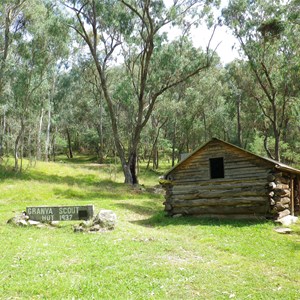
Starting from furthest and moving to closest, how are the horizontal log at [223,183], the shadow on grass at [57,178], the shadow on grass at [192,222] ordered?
the shadow on grass at [57,178], the horizontal log at [223,183], the shadow on grass at [192,222]

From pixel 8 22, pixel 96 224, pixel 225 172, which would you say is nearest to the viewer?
pixel 96 224

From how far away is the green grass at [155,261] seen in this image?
755 cm

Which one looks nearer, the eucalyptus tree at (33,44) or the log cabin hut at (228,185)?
the log cabin hut at (228,185)

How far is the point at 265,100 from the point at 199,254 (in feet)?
109

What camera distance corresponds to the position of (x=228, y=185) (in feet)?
58.4

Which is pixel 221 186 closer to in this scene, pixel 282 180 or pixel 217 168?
pixel 217 168

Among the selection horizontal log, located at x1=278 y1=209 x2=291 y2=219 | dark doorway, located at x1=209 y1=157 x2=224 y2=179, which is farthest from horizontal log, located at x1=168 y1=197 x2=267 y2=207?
dark doorway, located at x1=209 y1=157 x2=224 y2=179

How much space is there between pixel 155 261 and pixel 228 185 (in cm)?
895

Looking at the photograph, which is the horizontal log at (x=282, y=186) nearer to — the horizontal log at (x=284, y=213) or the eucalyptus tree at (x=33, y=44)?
the horizontal log at (x=284, y=213)

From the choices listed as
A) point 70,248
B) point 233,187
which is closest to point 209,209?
point 233,187

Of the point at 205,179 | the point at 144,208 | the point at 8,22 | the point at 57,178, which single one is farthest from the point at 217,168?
the point at 8,22

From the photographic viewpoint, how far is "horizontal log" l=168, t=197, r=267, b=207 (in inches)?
666

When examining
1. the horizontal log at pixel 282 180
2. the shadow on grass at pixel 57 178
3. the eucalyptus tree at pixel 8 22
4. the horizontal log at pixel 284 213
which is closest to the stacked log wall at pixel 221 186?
the horizontal log at pixel 282 180

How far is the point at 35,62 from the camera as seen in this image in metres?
31.7
